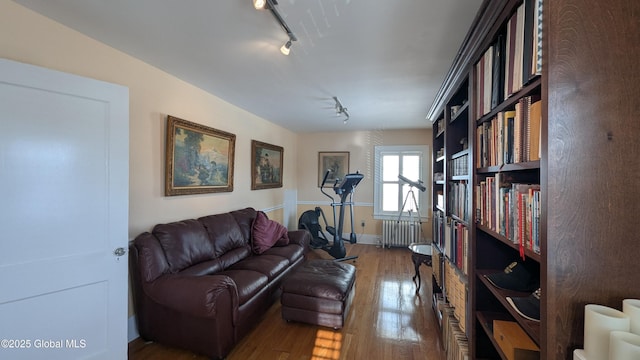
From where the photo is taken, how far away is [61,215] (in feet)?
5.14

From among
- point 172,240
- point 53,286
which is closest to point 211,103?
point 172,240

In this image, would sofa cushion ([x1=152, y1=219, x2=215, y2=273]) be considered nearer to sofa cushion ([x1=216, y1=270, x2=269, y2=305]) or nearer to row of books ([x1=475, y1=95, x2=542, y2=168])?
sofa cushion ([x1=216, y1=270, x2=269, y2=305])

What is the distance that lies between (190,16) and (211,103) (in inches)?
64.2

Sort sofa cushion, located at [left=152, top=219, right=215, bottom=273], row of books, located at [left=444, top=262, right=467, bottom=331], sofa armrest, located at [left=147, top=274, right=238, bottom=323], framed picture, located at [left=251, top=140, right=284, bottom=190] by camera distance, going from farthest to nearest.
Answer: framed picture, located at [left=251, top=140, right=284, bottom=190]
sofa cushion, located at [left=152, top=219, right=215, bottom=273]
sofa armrest, located at [left=147, top=274, right=238, bottom=323]
row of books, located at [left=444, top=262, right=467, bottom=331]

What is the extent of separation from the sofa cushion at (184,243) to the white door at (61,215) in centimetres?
42

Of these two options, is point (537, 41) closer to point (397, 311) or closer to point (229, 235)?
point (397, 311)

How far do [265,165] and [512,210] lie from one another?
3881 mm

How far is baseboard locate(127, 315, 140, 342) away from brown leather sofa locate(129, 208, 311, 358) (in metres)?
0.04

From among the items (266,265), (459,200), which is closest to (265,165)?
(266,265)

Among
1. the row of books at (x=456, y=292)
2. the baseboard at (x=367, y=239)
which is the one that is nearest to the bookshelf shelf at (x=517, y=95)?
the row of books at (x=456, y=292)

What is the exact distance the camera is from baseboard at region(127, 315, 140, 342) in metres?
2.16

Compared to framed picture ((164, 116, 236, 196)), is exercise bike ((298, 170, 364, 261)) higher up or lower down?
lower down

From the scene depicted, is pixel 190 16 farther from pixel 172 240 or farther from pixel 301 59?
pixel 172 240

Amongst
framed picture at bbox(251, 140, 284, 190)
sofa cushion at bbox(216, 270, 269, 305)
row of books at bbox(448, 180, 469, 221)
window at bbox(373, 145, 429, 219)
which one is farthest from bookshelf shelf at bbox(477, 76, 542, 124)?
window at bbox(373, 145, 429, 219)
